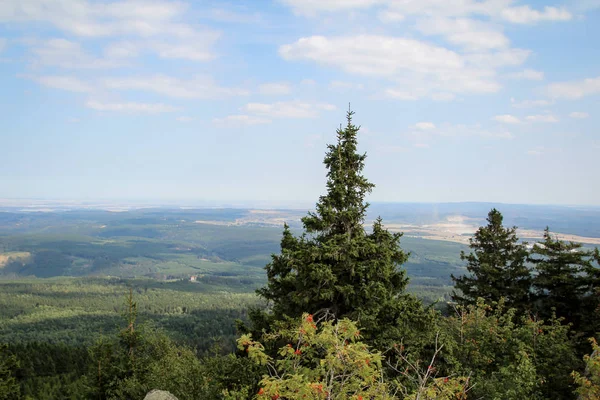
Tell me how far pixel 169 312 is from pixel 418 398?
596 feet

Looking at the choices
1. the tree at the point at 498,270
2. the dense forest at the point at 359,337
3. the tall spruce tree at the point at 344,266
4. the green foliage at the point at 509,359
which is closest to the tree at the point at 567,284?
the dense forest at the point at 359,337

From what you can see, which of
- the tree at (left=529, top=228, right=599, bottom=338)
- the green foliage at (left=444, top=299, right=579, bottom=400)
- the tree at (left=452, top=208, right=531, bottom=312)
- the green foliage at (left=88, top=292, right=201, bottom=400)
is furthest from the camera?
the tree at (left=452, top=208, right=531, bottom=312)

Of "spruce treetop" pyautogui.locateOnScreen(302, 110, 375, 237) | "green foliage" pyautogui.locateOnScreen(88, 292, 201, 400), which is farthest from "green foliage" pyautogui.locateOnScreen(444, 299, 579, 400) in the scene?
"green foliage" pyautogui.locateOnScreen(88, 292, 201, 400)

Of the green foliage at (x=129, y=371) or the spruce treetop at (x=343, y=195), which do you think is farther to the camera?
the green foliage at (x=129, y=371)

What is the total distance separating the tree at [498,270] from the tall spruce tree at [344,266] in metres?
15.6

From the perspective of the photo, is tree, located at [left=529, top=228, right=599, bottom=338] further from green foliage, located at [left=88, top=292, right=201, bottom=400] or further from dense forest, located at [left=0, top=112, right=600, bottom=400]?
green foliage, located at [left=88, top=292, right=201, bottom=400]

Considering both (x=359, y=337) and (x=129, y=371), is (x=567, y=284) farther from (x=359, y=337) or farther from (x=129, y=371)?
(x=129, y=371)

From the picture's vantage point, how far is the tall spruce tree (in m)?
14.3

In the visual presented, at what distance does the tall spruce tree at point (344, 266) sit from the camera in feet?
46.9

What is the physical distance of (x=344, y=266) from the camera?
1473 cm

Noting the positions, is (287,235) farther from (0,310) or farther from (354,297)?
(0,310)

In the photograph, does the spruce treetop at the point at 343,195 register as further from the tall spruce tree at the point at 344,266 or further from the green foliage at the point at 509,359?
the green foliage at the point at 509,359

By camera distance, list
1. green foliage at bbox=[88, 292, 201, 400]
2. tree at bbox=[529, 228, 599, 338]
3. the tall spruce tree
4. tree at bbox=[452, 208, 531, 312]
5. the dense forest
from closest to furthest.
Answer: the dense forest
the tall spruce tree
green foliage at bbox=[88, 292, 201, 400]
tree at bbox=[529, 228, 599, 338]
tree at bbox=[452, 208, 531, 312]

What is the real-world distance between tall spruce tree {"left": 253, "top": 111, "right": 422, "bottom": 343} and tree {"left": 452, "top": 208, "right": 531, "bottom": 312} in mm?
15582
